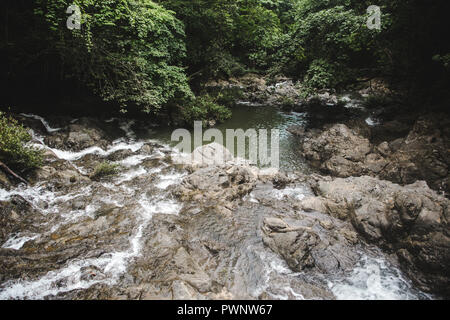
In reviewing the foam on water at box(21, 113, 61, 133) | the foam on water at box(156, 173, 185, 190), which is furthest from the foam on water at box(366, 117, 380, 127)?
the foam on water at box(21, 113, 61, 133)

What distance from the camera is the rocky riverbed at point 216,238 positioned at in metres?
4.62

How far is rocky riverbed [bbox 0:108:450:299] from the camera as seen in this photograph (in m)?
4.62

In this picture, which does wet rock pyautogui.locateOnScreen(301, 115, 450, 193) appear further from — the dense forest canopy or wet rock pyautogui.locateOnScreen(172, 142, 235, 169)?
wet rock pyautogui.locateOnScreen(172, 142, 235, 169)

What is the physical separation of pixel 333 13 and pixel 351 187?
8459mm

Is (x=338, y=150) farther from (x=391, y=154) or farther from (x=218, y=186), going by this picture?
(x=218, y=186)

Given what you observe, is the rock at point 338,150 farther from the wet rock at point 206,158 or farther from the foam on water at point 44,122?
the foam on water at point 44,122

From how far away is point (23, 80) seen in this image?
35.0 feet

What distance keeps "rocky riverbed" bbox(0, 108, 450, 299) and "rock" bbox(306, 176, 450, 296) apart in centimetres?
3

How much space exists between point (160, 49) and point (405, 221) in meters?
11.9

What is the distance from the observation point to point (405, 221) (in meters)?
5.70

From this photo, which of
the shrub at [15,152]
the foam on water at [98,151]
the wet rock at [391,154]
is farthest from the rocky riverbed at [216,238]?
the wet rock at [391,154]

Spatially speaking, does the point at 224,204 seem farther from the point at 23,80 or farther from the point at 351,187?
the point at 23,80

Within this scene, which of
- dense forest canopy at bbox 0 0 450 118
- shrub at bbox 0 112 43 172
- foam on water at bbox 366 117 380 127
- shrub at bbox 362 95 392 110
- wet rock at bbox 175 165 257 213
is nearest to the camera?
shrub at bbox 0 112 43 172
